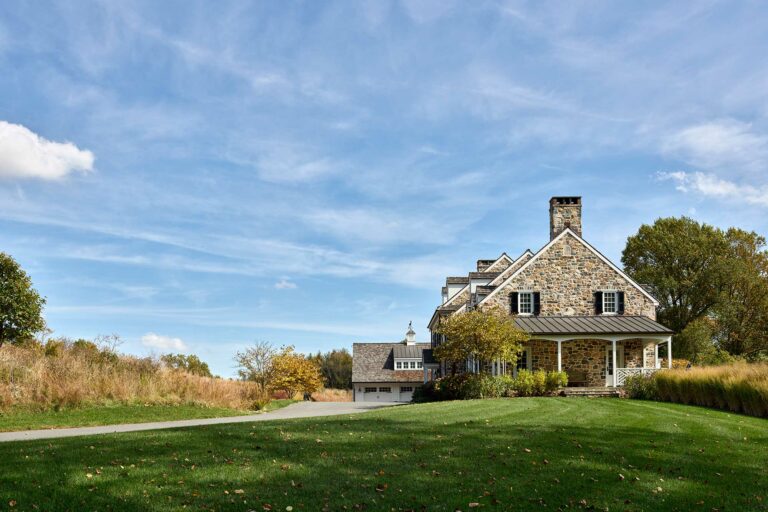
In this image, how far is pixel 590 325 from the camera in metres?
31.0

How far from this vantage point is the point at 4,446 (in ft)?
A: 36.3

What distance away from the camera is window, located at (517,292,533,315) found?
108ft

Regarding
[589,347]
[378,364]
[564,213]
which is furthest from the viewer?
[378,364]

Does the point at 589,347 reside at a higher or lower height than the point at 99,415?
higher

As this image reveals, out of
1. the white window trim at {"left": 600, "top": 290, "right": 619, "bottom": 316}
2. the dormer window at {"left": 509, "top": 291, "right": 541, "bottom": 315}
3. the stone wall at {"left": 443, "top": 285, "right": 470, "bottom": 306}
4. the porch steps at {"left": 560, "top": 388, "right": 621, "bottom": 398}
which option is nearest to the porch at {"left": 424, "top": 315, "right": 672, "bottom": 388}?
the white window trim at {"left": 600, "top": 290, "right": 619, "bottom": 316}

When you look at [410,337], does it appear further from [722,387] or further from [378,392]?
[722,387]

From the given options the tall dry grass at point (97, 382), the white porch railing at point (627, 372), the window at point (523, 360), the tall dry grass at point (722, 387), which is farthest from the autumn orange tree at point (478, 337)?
the tall dry grass at point (97, 382)

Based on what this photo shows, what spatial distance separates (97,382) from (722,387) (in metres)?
19.9

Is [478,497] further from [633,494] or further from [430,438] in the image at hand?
[430,438]

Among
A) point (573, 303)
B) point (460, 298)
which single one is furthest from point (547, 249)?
point (460, 298)

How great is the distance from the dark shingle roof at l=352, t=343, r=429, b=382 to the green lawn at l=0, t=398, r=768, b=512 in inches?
1577

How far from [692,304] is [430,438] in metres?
42.2

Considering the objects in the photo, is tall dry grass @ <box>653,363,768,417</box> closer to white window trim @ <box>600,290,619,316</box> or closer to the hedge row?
the hedge row

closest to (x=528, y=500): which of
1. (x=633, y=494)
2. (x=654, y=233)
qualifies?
(x=633, y=494)
